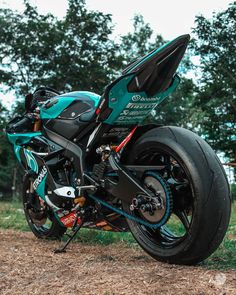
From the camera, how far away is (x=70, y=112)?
3.81m

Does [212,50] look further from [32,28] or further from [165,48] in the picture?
[165,48]

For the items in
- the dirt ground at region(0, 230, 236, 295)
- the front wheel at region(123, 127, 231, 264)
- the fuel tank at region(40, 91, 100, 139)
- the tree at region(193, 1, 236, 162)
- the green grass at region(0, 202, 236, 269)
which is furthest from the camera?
the tree at region(193, 1, 236, 162)

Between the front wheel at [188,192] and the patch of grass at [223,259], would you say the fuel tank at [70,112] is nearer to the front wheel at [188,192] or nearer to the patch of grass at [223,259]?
the front wheel at [188,192]

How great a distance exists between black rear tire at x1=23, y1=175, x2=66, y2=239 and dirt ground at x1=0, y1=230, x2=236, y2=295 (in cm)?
75

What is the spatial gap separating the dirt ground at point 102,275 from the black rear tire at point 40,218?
75 cm

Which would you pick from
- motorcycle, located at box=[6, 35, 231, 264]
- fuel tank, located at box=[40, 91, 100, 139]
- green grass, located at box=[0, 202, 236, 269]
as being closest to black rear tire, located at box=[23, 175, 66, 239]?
green grass, located at box=[0, 202, 236, 269]

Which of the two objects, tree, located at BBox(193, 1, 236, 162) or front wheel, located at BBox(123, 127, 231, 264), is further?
tree, located at BBox(193, 1, 236, 162)

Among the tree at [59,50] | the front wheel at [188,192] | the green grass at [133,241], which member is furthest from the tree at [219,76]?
the front wheel at [188,192]

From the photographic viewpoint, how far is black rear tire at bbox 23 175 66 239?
4.46m

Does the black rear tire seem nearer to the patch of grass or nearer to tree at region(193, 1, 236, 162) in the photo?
the patch of grass

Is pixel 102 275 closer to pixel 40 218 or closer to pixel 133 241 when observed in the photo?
pixel 133 241

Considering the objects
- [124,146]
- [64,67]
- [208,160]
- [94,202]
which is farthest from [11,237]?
→ [64,67]

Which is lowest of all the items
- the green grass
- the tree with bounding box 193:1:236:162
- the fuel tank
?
the green grass

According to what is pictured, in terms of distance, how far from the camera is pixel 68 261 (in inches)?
128
